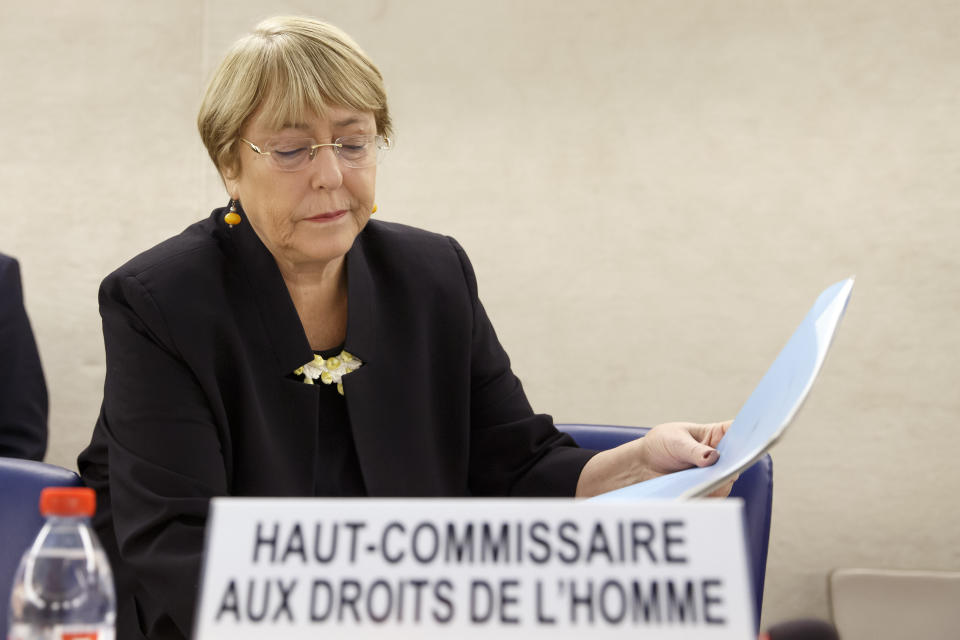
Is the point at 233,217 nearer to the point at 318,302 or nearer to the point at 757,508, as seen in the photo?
the point at 318,302

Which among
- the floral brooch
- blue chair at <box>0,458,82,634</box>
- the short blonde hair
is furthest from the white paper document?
blue chair at <box>0,458,82,634</box>

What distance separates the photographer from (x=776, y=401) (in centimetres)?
77

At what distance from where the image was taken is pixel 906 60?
2676 mm

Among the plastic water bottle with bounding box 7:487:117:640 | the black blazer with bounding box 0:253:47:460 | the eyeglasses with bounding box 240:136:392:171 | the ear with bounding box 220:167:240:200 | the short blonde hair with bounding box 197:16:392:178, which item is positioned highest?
the short blonde hair with bounding box 197:16:392:178

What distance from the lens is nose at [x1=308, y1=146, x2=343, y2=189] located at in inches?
52.8

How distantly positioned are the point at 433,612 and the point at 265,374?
0.88 metres

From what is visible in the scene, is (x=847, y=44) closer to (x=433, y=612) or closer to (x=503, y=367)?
(x=503, y=367)

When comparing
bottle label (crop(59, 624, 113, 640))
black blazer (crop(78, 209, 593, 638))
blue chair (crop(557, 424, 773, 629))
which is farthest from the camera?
blue chair (crop(557, 424, 773, 629))

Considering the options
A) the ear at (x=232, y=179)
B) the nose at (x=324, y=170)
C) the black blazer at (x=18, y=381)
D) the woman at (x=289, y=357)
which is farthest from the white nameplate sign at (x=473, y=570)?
the black blazer at (x=18, y=381)

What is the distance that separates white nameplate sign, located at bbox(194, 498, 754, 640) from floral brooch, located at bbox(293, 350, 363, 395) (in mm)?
849

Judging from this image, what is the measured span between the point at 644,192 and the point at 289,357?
1681 mm

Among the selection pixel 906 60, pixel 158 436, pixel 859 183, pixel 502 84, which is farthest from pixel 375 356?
pixel 906 60

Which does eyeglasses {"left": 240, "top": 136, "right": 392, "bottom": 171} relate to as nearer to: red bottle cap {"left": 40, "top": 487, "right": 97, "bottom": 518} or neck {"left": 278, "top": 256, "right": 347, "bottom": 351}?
neck {"left": 278, "top": 256, "right": 347, "bottom": 351}

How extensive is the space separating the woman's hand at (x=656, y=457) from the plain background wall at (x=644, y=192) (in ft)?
4.76
